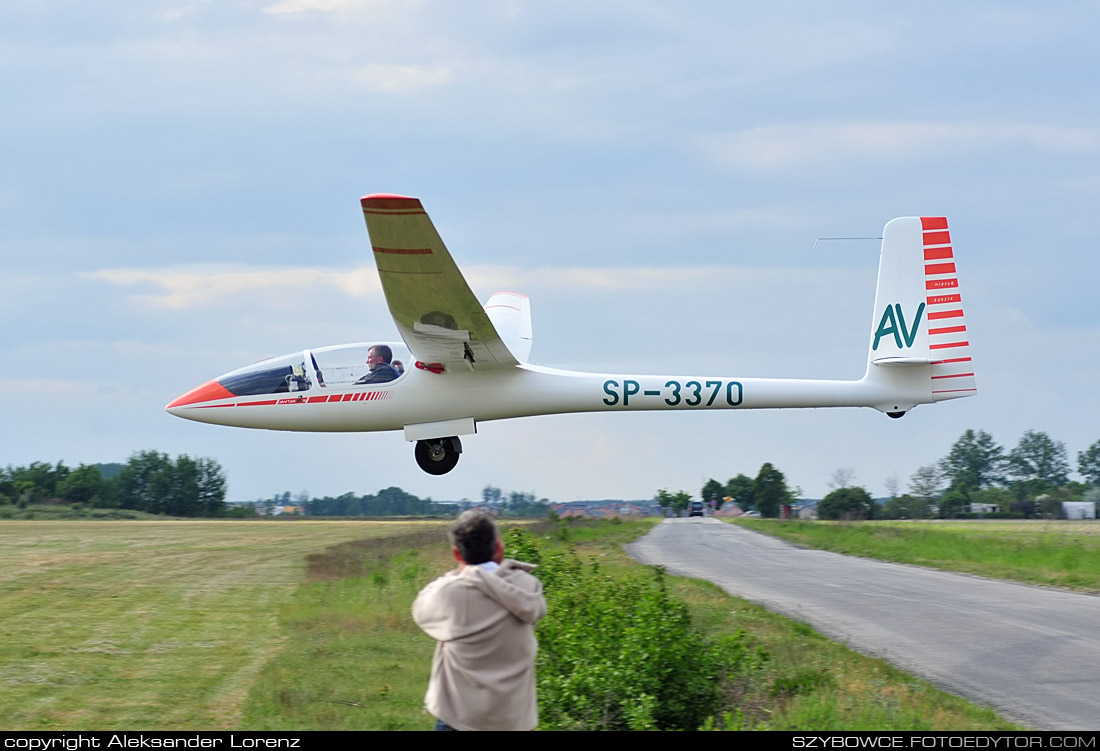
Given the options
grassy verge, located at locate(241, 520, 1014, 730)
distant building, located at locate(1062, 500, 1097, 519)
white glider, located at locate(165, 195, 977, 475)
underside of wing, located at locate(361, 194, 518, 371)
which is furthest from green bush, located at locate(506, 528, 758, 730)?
distant building, located at locate(1062, 500, 1097, 519)

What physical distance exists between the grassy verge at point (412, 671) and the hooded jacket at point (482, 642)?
164 inches

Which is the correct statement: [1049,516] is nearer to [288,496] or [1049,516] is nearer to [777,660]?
[288,496]

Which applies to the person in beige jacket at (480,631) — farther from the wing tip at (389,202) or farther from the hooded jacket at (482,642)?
the wing tip at (389,202)

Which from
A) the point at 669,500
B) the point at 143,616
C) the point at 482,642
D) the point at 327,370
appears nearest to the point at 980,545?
the point at 669,500

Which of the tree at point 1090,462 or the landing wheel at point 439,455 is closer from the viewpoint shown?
the landing wheel at point 439,455

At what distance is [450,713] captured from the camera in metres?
5.88

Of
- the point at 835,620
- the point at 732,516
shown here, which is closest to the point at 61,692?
the point at 835,620

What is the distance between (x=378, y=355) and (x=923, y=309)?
9144 millimetres

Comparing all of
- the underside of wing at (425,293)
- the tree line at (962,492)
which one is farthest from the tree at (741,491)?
the underside of wing at (425,293)

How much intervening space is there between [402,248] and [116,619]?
6752 millimetres

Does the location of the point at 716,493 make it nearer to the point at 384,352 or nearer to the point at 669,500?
the point at 669,500

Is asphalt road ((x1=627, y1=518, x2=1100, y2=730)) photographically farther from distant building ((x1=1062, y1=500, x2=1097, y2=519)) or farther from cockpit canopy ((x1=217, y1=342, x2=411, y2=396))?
distant building ((x1=1062, y1=500, x2=1097, y2=519))

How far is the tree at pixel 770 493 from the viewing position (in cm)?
5284

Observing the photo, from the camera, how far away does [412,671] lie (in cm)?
1266
